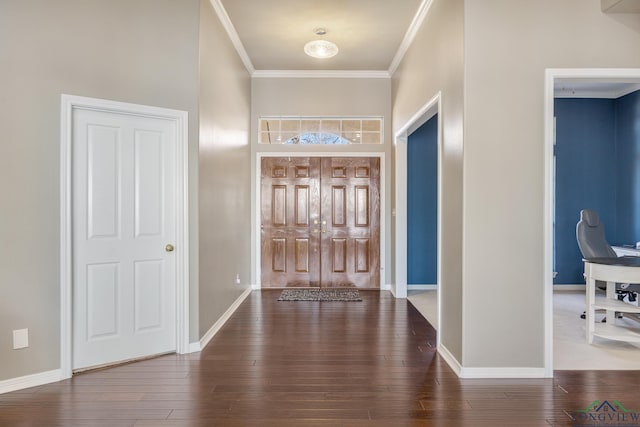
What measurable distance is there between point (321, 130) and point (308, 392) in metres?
4.33

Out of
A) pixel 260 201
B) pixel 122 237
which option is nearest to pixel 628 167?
pixel 260 201

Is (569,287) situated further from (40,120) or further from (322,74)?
(40,120)

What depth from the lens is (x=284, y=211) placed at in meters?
6.27

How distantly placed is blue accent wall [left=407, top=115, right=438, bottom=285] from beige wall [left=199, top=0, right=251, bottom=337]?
253cm

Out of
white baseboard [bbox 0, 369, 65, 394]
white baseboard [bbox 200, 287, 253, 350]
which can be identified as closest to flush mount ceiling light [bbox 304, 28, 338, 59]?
white baseboard [bbox 200, 287, 253, 350]

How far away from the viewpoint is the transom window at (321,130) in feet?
20.6

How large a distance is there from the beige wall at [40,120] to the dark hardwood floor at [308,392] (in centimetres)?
52

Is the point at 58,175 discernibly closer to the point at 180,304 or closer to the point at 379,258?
the point at 180,304

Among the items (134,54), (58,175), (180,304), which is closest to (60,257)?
(58,175)

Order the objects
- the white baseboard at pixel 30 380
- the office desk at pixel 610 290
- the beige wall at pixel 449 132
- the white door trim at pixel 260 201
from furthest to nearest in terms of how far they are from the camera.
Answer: the white door trim at pixel 260 201 < the office desk at pixel 610 290 < the beige wall at pixel 449 132 < the white baseboard at pixel 30 380

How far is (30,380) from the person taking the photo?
9.30ft

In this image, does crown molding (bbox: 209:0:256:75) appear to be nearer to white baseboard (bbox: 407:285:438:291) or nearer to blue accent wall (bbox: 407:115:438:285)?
blue accent wall (bbox: 407:115:438:285)

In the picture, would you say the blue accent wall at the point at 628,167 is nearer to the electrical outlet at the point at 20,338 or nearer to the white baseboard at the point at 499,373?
the white baseboard at the point at 499,373

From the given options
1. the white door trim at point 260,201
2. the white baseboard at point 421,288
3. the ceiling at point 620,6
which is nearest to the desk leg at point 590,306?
the ceiling at point 620,6
